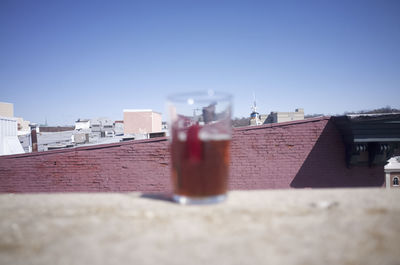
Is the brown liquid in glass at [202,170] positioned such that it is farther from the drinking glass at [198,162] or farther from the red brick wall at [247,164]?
the red brick wall at [247,164]

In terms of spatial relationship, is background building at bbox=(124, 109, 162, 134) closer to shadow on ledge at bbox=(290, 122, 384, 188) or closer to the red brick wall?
the red brick wall

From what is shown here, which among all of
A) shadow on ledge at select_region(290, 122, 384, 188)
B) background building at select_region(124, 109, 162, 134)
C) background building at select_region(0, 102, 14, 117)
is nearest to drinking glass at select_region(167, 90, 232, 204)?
shadow on ledge at select_region(290, 122, 384, 188)

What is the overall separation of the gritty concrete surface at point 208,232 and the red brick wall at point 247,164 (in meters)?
5.43

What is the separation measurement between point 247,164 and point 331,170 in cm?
226

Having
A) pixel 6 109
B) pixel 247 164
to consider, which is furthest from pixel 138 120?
pixel 6 109

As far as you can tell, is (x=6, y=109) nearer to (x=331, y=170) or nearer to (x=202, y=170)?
(x=331, y=170)

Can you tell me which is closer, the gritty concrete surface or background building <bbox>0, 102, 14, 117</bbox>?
the gritty concrete surface

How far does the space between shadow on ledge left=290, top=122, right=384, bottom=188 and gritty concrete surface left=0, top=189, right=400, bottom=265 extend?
225 inches

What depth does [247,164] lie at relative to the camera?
6.67 metres

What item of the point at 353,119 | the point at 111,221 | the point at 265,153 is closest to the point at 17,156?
the point at 265,153

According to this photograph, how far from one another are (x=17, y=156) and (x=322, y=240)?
335 inches

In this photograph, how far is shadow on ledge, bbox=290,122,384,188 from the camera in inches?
258

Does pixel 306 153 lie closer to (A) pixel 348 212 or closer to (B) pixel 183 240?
(A) pixel 348 212

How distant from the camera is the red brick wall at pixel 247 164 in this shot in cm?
658
